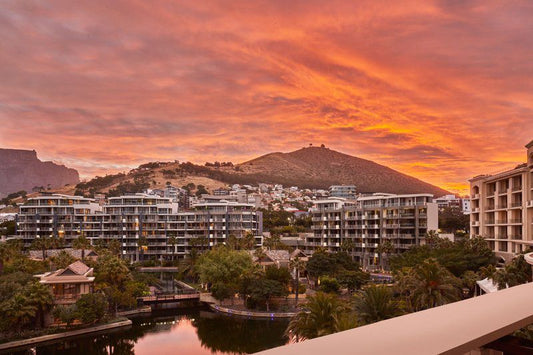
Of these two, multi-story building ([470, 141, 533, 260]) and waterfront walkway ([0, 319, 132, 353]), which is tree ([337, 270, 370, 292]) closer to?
multi-story building ([470, 141, 533, 260])

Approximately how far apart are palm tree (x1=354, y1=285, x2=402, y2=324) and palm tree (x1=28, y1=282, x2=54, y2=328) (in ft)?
76.8

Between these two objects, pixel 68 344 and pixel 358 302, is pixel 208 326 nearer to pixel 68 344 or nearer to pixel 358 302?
pixel 68 344

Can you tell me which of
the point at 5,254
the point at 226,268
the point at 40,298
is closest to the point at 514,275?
the point at 226,268

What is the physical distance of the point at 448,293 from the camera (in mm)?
25188

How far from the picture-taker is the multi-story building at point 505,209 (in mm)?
42625

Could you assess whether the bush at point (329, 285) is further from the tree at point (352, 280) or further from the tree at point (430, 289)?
the tree at point (430, 289)

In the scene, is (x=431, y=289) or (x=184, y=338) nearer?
(x=431, y=289)

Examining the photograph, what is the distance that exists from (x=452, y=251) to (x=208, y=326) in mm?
23908

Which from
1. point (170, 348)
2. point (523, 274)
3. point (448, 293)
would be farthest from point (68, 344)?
point (523, 274)

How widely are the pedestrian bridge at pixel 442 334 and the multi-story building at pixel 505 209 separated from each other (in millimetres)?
41618

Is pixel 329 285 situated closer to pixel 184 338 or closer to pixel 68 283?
pixel 184 338

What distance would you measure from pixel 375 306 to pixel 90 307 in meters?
23.9

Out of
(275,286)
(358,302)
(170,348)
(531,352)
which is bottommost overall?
(170,348)

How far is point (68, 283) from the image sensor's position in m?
39.0
